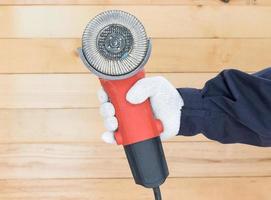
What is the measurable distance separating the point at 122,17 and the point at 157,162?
221 mm

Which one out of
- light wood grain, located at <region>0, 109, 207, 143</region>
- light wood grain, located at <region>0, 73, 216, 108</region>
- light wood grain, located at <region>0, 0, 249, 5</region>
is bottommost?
light wood grain, located at <region>0, 109, 207, 143</region>

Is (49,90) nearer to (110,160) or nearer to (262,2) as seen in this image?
(110,160)

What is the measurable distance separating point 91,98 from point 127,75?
458 mm

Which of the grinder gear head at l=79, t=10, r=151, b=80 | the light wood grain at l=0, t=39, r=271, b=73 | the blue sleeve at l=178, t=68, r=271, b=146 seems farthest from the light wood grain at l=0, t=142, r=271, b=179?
the grinder gear head at l=79, t=10, r=151, b=80

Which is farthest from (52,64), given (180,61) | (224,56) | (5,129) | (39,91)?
(224,56)

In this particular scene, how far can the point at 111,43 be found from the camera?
632 millimetres

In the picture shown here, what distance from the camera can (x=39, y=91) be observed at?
3.59 feet

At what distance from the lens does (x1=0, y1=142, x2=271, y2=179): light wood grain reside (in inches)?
42.6

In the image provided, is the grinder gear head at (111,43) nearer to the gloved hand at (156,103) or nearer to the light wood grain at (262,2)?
the gloved hand at (156,103)

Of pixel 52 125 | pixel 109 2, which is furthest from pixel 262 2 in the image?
pixel 52 125

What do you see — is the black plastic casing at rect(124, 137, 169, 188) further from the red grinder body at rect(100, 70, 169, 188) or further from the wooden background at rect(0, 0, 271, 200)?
the wooden background at rect(0, 0, 271, 200)

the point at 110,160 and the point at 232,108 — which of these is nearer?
the point at 232,108

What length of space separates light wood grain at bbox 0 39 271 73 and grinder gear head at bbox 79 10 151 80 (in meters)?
0.47

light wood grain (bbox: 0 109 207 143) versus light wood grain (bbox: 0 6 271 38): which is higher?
light wood grain (bbox: 0 6 271 38)
